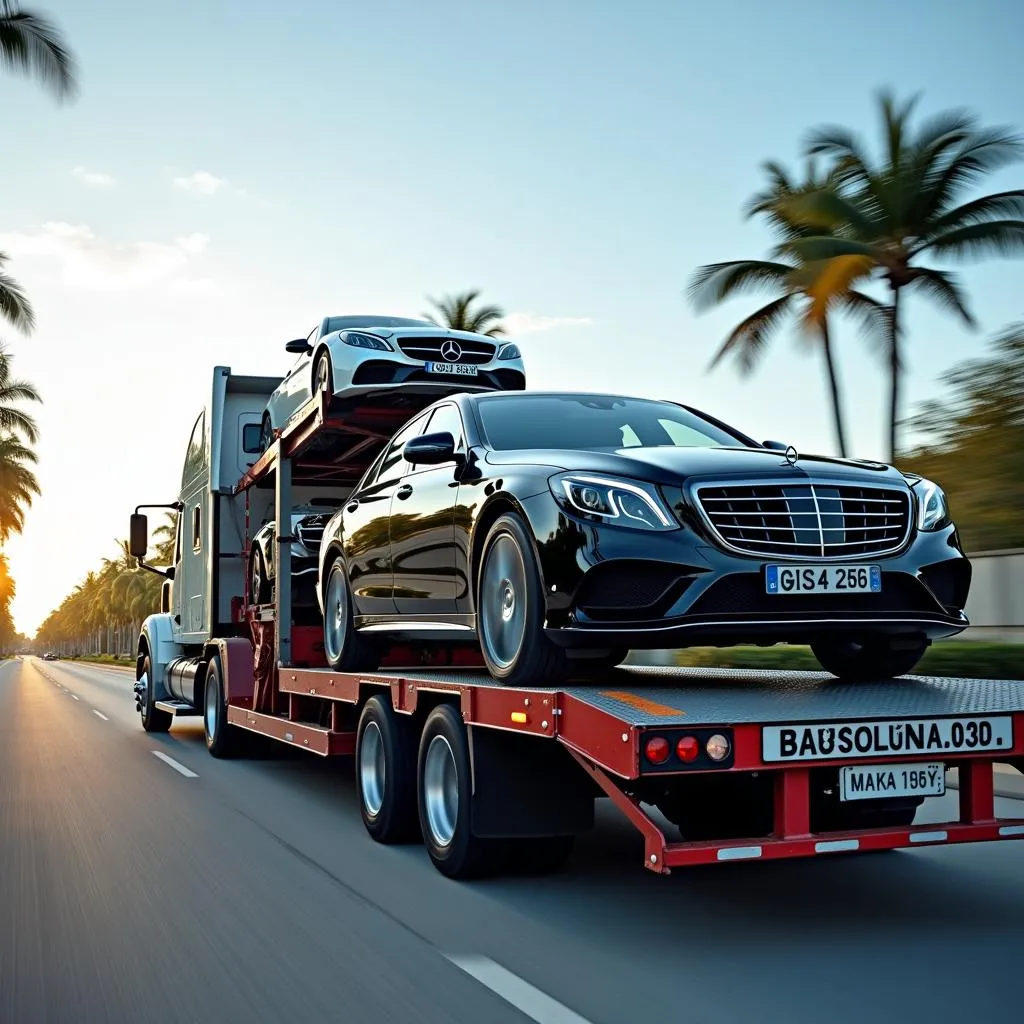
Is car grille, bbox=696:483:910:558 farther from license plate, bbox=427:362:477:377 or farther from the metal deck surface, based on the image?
license plate, bbox=427:362:477:377

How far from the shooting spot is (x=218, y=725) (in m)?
13.0

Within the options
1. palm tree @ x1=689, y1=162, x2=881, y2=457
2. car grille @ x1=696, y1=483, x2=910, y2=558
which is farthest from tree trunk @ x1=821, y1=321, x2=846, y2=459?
car grille @ x1=696, y1=483, x2=910, y2=558

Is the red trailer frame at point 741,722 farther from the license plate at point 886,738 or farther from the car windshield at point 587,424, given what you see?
the car windshield at point 587,424

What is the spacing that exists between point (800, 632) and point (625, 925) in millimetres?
1429

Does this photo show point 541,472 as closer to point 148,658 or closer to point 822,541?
point 822,541

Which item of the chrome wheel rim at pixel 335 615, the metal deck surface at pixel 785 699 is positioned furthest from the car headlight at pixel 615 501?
the chrome wheel rim at pixel 335 615

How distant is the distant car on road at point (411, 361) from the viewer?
9.66 metres

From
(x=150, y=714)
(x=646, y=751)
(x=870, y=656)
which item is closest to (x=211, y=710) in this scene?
(x=150, y=714)

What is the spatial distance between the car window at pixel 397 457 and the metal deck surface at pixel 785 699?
1.85 metres

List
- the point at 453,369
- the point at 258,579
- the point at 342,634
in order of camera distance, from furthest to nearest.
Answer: the point at 258,579
the point at 453,369
the point at 342,634

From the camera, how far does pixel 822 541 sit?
586 cm

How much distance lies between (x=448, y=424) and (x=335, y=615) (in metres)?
2.25

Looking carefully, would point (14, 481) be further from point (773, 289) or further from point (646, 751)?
point (646, 751)

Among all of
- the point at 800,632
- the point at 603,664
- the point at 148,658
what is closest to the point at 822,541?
the point at 800,632
